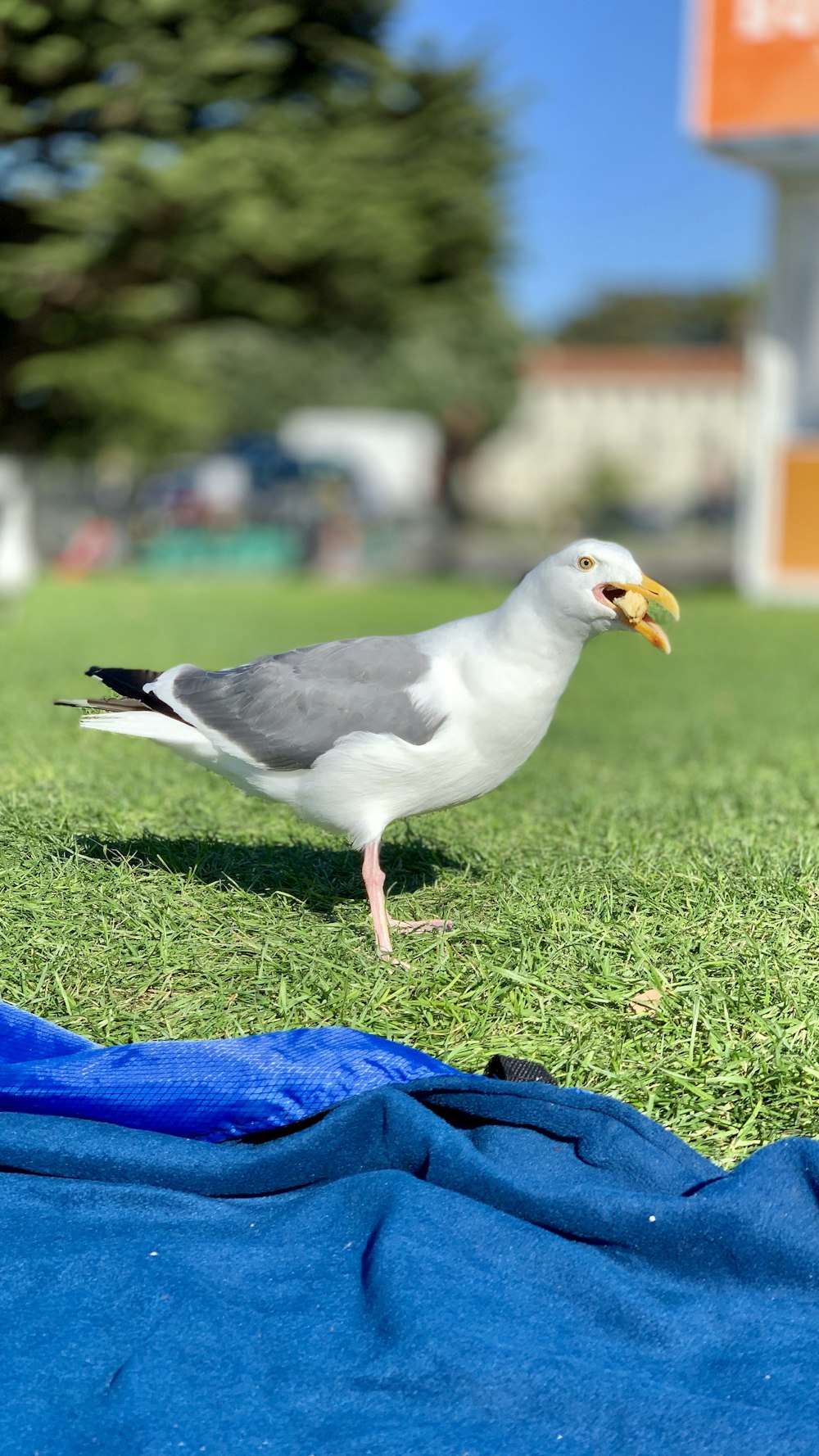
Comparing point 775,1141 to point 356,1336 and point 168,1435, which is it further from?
point 168,1435

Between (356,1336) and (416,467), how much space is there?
4334cm

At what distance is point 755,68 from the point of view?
1526 centimetres

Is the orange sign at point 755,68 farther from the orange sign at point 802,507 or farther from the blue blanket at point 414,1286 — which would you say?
the blue blanket at point 414,1286

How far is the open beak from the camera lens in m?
3.23

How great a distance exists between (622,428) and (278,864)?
7346 centimetres

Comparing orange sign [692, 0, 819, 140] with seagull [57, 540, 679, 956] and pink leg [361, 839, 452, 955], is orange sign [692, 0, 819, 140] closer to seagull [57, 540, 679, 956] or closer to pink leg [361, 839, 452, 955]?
seagull [57, 540, 679, 956]

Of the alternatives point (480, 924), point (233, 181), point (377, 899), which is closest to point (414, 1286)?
point (377, 899)

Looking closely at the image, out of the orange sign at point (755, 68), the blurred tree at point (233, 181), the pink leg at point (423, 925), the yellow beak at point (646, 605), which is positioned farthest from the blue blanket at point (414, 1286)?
the blurred tree at point (233, 181)

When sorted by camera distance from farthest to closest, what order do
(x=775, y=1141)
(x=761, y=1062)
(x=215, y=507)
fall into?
(x=215, y=507) < (x=761, y=1062) < (x=775, y=1141)

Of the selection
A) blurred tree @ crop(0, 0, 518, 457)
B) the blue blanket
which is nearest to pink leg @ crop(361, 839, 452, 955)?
the blue blanket

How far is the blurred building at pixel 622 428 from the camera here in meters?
71.5

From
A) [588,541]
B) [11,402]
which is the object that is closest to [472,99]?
[11,402]

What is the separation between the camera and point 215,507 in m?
32.2

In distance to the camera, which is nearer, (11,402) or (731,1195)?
(731,1195)
